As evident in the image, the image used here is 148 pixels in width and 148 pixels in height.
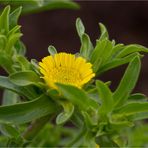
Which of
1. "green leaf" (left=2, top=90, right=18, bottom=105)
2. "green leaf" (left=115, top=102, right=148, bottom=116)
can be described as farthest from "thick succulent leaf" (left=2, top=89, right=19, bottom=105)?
"green leaf" (left=115, top=102, right=148, bottom=116)

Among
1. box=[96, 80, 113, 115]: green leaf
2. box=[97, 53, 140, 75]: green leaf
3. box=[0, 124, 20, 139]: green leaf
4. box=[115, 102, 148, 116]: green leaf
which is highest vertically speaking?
box=[97, 53, 140, 75]: green leaf

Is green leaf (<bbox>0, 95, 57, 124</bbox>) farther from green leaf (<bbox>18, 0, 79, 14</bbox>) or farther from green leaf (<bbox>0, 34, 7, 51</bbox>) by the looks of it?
green leaf (<bbox>18, 0, 79, 14</bbox>)

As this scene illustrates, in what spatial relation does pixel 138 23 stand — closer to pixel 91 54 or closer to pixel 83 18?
pixel 83 18

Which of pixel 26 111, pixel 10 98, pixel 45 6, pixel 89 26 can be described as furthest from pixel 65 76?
pixel 89 26

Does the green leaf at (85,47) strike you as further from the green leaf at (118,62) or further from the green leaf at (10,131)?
the green leaf at (10,131)

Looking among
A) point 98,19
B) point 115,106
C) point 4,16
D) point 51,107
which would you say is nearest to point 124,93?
point 115,106
